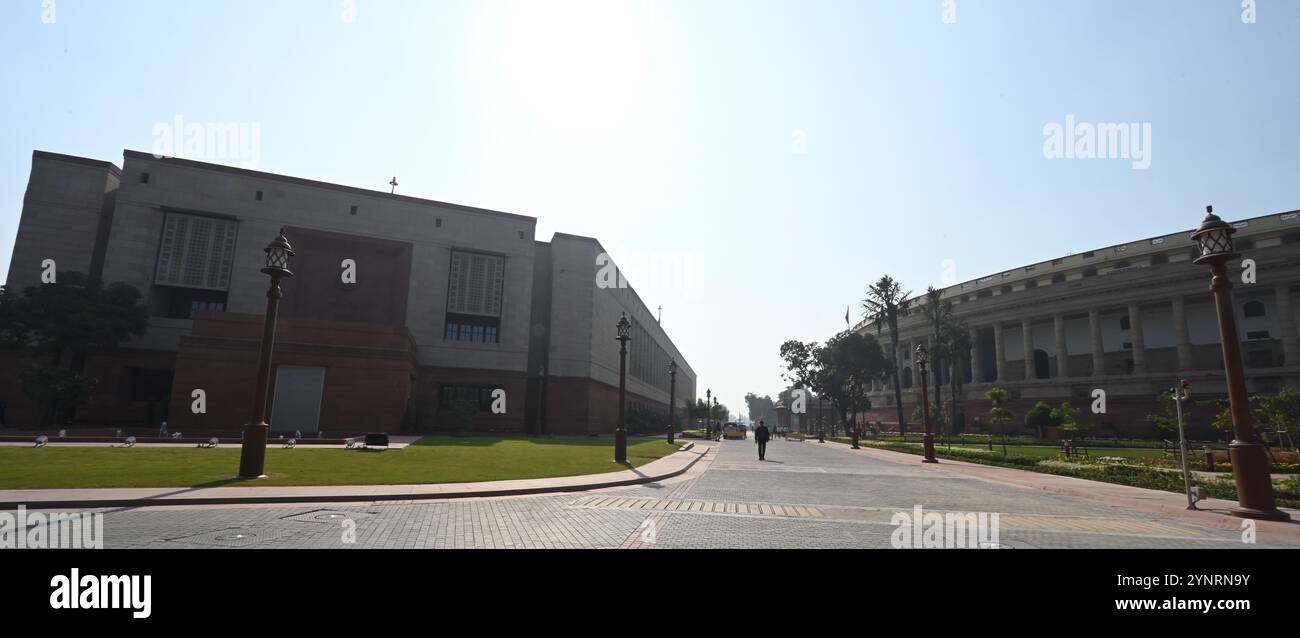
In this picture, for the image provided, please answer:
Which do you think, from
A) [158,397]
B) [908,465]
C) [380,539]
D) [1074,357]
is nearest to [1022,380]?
[1074,357]

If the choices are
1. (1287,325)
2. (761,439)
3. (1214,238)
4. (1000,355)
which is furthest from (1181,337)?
(1214,238)

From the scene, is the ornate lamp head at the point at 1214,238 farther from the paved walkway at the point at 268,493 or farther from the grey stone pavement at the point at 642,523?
the paved walkway at the point at 268,493

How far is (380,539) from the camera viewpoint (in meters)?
7.09

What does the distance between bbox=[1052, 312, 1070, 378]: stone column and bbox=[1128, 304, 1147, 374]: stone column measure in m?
6.00

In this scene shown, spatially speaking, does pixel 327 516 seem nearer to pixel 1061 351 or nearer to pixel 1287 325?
pixel 1061 351

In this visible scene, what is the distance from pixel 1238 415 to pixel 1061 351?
63.4 meters

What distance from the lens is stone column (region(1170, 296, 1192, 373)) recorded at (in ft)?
189

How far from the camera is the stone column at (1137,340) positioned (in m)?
59.8

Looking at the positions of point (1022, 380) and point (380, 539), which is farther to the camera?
point (1022, 380)

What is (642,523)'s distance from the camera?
350 inches

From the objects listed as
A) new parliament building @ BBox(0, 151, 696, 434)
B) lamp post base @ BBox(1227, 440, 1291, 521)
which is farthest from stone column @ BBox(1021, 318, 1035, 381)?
lamp post base @ BBox(1227, 440, 1291, 521)

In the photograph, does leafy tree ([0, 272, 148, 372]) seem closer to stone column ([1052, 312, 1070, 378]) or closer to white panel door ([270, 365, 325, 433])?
white panel door ([270, 365, 325, 433])

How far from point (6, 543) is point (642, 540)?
7200 mm
